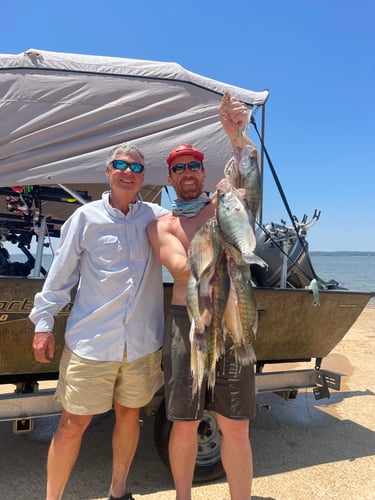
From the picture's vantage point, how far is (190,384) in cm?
278

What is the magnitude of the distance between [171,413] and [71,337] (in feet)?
2.65

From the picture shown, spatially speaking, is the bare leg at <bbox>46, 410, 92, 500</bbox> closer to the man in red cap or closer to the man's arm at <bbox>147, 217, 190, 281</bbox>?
the man in red cap

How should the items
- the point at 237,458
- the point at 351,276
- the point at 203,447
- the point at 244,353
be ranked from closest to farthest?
the point at 244,353, the point at 237,458, the point at 203,447, the point at 351,276

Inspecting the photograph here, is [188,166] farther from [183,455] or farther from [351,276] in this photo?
[351,276]

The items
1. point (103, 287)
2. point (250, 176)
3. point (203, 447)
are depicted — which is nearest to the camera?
point (250, 176)

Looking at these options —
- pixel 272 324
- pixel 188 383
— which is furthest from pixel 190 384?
pixel 272 324

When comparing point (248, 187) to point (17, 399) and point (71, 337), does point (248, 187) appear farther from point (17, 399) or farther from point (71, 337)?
point (17, 399)

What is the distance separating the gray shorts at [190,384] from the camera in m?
2.77

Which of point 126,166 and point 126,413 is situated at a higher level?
point 126,166

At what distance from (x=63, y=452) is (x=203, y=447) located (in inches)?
51.6

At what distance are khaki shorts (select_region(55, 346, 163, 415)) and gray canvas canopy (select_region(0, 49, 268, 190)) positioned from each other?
1.50 m

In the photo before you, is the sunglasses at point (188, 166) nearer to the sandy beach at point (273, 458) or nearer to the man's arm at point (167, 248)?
the man's arm at point (167, 248)

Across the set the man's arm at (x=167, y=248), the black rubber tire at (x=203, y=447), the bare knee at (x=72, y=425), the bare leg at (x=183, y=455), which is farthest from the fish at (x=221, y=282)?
the black rubber tire at (x=203, y=447)

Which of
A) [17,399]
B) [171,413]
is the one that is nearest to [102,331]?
[171,413]
